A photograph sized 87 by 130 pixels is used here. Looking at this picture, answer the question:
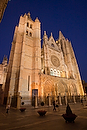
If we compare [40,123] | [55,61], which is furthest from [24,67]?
[40,123]

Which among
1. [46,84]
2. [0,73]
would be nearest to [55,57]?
[46,84]

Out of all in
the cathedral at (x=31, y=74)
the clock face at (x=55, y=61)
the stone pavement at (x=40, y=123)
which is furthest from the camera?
the clock face at (x=55, y=61)

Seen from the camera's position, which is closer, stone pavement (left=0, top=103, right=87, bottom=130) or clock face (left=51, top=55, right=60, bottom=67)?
stone pavement (left=0, top=103, right=87, bottom=130)

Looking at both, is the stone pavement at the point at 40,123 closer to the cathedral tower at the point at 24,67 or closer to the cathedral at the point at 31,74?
the cathedral at the point at 31,74

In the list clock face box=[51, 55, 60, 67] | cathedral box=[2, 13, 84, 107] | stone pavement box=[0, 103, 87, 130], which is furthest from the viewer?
clock face box=[51, 55, 60, 67]

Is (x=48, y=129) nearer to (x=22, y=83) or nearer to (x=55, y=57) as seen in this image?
(x=22, y=83)

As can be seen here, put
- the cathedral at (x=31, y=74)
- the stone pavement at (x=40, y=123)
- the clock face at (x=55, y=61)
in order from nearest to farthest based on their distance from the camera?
the stone pavement at (x=40, y=123) < the cathedral at (x=31, y=74) < the clock face at (x=55, y=61)

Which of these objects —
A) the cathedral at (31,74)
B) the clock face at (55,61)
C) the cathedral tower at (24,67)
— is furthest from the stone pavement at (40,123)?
the clock face at (55,61)

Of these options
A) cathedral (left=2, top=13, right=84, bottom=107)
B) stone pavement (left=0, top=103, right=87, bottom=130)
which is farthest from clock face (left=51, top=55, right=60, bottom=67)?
stone pavement (left=0, top=103, right=87, bottom=130)

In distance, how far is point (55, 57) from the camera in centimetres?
2495

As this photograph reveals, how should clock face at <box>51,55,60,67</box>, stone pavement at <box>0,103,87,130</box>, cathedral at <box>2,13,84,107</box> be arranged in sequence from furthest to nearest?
clock face at <box>51,55,60,67</box> < cathedral at <box>2,13,84,107</box> < stone pavement at <box>0,103,87,130</box>

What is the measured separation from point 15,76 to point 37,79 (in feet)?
15.5

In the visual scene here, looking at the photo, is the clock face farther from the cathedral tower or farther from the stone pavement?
the stone pavement

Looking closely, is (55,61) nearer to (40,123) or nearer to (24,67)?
(24,67)
